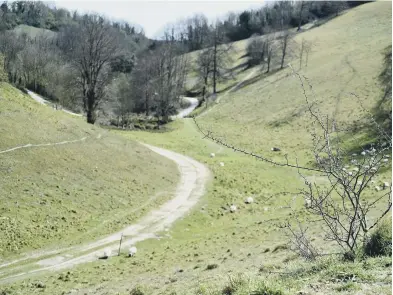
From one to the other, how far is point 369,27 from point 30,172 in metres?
90.6

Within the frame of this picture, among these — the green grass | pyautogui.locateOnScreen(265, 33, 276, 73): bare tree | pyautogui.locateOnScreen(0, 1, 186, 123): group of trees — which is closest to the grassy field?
pyautogui.locateOnScreen(0, 1, 186, 123): group of trees

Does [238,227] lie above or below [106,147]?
below

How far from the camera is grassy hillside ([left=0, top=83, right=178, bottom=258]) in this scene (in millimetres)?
20312

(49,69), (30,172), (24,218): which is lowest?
(24,218)

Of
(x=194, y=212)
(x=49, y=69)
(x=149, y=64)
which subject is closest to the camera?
(x=194, y=212)

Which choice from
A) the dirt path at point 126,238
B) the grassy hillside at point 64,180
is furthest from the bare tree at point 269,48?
the grassy hillside at point 64,180

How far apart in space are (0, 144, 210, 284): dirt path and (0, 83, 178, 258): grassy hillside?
0.71 m

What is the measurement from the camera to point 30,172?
77.9ft

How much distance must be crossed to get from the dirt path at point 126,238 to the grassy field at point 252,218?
2.46 feet

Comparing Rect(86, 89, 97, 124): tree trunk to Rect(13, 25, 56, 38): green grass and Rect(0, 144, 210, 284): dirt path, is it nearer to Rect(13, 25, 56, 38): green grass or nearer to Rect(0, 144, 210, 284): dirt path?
Rect(0, 144, 210, 284): dirt path

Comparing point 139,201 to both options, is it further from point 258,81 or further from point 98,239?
point 258,81

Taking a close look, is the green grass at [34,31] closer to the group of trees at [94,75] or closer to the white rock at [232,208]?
the group of trees at [94,75]

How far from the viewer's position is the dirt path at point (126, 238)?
17.2 meters

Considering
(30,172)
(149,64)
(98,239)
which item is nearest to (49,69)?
(149,64)
